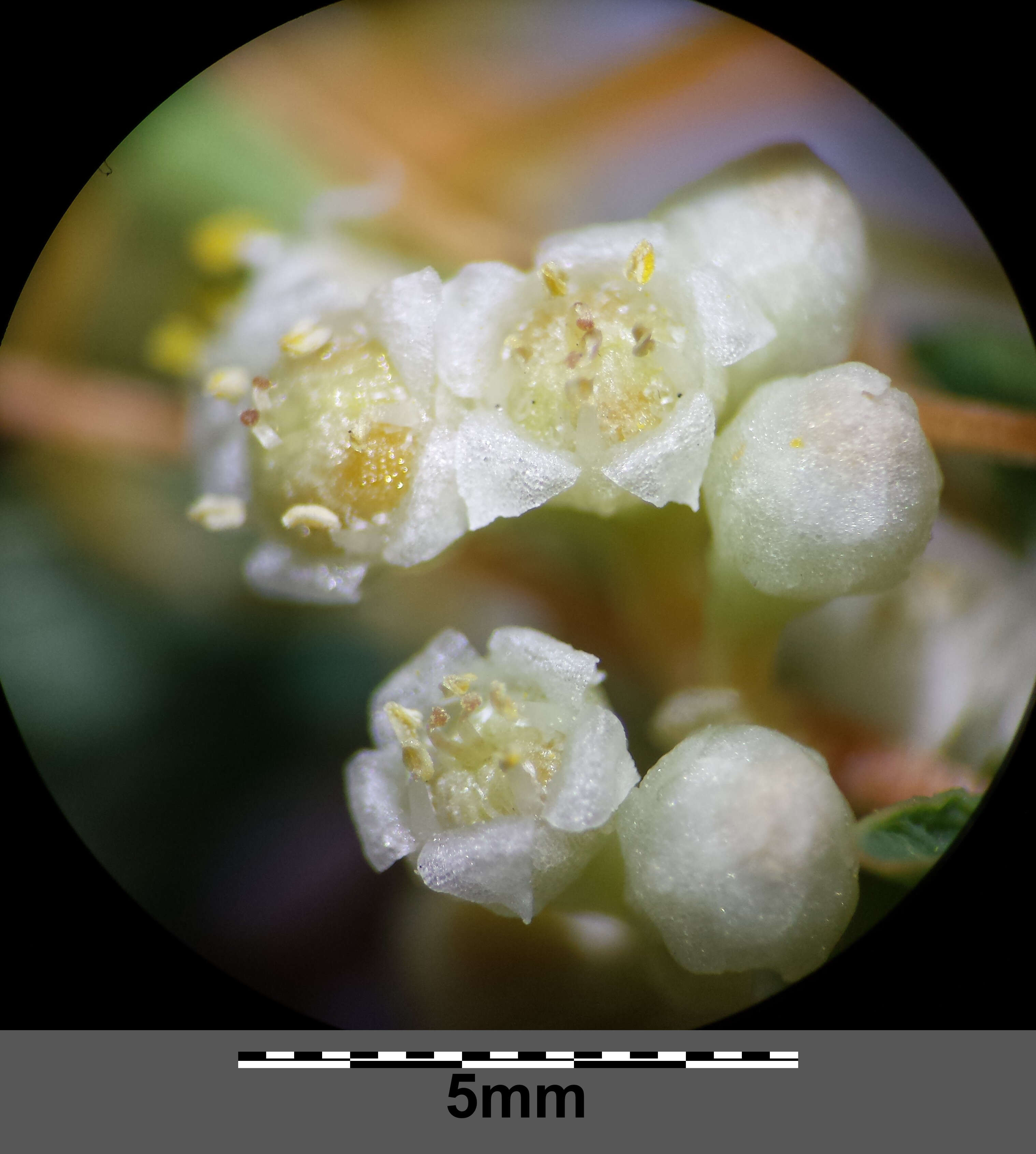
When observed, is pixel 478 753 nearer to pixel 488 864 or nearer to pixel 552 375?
pixel 488 864

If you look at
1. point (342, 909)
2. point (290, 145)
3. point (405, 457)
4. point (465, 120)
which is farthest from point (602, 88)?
point (342, 909)

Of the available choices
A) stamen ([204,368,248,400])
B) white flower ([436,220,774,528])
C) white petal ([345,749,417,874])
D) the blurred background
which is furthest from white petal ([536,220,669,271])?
white petal ([345,749,417,874])

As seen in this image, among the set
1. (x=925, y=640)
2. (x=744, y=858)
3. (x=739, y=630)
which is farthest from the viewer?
(x=925, y=640)

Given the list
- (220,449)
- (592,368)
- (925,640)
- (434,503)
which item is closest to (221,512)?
(220,449)

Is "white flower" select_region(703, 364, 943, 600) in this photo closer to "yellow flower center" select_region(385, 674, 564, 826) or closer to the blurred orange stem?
"yellow flower center" select_region(385, 674, 564, 826)

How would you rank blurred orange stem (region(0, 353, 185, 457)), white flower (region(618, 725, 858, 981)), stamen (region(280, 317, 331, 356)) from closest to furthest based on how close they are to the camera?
1. white flower (region(618, 725, 858, 981))
2. stamen (region(280, 317, 331, 356))
3. blurred orange stem (region(0, 353, 185, 457))

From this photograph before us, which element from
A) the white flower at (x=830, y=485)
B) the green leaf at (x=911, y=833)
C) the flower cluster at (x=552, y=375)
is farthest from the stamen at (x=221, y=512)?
the green leaf at (x=911, y=833)
